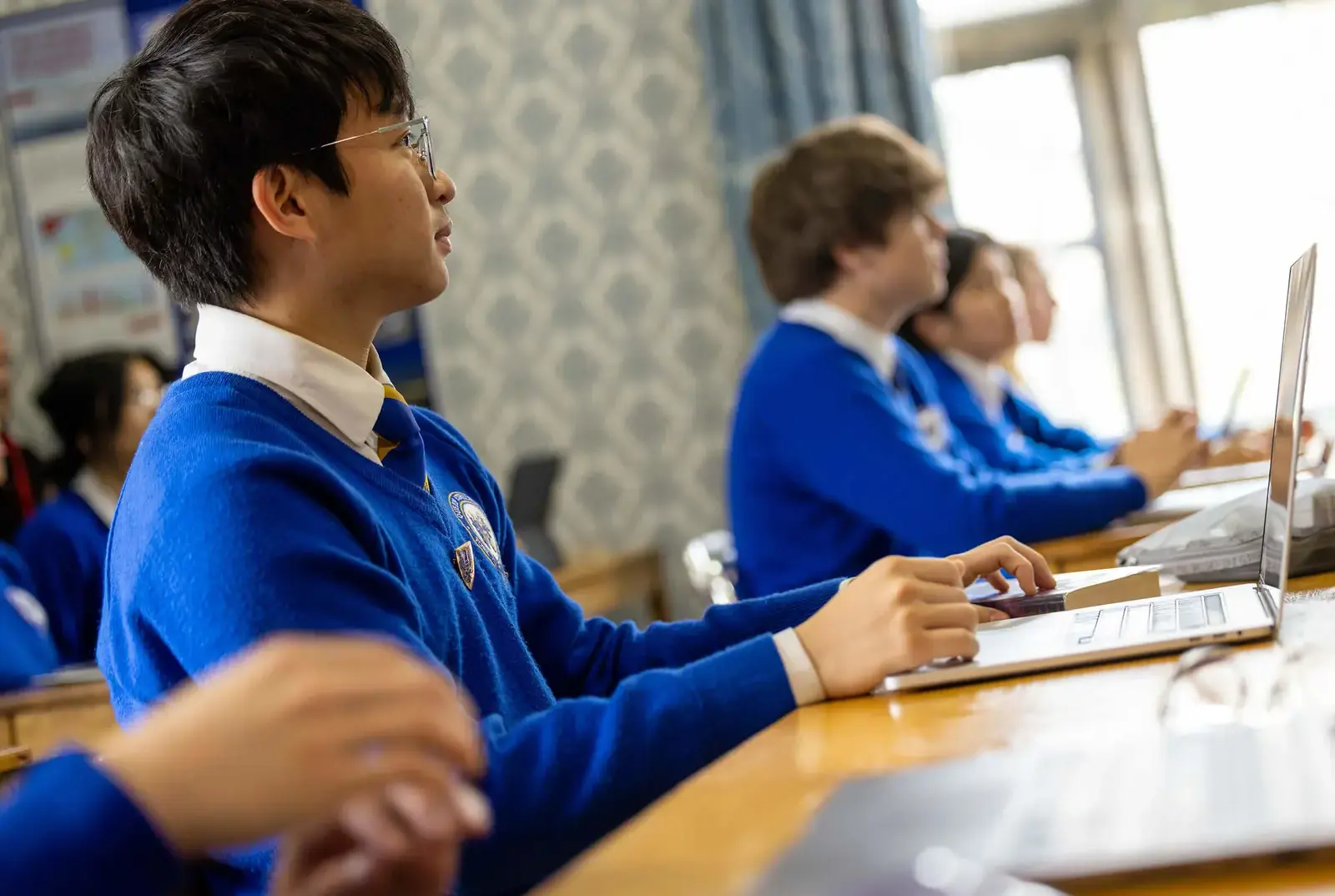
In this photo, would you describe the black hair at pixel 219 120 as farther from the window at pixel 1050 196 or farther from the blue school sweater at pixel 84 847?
the window at pixel 1050 196

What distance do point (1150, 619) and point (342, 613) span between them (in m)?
0.58

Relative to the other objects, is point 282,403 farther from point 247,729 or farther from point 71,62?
point 71,62

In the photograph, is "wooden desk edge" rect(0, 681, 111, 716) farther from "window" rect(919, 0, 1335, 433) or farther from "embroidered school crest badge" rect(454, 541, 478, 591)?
"window" rect(919, 0, 1335, 433)

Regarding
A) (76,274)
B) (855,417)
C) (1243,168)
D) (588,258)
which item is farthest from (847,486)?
(76,274)

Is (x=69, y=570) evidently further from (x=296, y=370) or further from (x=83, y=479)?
(x=296, y=370)

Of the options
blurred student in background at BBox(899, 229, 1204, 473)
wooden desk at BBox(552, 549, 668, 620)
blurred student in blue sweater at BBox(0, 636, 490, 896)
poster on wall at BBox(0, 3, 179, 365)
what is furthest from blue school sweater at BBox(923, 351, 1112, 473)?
blurred student in blue sweater at BBox(0, 636, 490, 896)

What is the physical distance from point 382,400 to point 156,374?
9.19ft

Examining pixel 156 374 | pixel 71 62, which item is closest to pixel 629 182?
pixel 156 374

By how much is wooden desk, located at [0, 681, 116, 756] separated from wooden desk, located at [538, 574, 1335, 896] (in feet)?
5.76

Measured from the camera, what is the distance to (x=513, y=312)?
171 inches

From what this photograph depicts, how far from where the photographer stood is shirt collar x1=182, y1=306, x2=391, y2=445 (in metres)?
1.09

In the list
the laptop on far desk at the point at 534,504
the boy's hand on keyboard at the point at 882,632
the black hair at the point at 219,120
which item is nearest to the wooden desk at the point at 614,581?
the laptop on far desk at the point at 534,504

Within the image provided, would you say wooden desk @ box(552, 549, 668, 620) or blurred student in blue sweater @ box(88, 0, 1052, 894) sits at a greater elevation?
blurred student in blue sweater @ box(88, 0, 1052, 894)

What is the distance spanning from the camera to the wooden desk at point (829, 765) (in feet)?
1.88
